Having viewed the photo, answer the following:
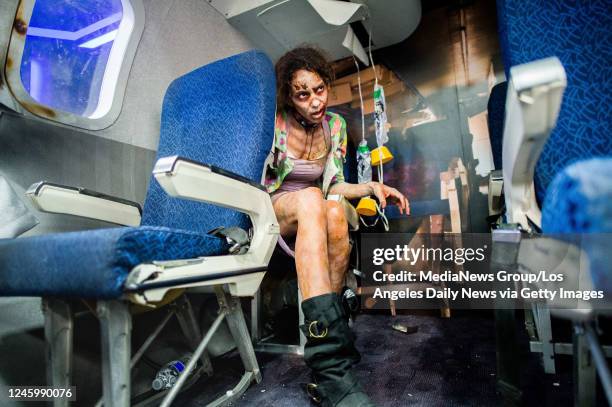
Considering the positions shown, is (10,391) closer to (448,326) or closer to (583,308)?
(583,308)

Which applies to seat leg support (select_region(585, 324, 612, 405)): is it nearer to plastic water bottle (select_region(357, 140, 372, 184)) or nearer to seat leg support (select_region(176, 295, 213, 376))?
seat leg support (select_region(176, 295, 213, 376))

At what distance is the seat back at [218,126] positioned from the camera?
1.27m

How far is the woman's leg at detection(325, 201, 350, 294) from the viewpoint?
1.51 m

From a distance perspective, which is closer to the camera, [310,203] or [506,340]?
[506,340]

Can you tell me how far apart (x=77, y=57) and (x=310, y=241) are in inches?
58.2

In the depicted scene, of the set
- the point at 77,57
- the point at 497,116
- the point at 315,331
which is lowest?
the point at 315,331

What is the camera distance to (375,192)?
1.63 metres

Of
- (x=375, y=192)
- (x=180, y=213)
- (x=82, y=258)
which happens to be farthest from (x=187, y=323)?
(x=375, y=192)

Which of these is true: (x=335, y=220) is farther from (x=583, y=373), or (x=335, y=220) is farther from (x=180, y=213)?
(x=583, y=373)

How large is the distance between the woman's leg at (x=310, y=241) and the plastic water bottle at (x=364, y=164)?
4.13 feet

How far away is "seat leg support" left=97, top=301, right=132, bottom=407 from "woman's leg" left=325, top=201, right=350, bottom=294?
92cm

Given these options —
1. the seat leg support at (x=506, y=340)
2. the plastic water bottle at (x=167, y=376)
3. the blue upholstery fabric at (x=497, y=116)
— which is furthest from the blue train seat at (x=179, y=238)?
the blue upholstery fabric at (x=497, y=116)

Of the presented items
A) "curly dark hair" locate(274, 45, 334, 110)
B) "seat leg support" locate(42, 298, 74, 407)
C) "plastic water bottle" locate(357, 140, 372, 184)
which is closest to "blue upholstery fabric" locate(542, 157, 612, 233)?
"seat leg support" locate(42, 298, 74, 407)

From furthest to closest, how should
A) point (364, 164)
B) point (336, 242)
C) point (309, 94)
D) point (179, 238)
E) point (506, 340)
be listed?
point (364, 164) → point (309, 94) → point (336, 242) → point (179, 238) → point (506, 340)
